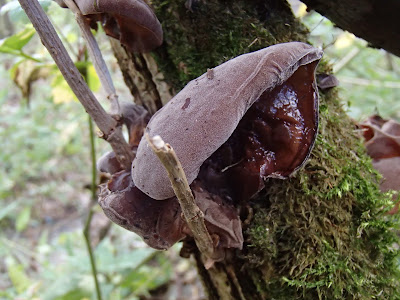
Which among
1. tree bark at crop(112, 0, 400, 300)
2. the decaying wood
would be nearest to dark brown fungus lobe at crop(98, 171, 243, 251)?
tree bark at crop(112, 0, 400, 300)

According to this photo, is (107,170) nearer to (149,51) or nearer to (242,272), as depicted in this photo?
(149,51)

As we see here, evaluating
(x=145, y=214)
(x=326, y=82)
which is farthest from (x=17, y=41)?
(x=326, y=82)

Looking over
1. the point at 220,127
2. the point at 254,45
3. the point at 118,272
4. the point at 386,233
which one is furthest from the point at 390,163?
the point at 118,272

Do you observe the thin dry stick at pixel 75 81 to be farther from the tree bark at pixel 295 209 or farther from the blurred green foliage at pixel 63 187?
the blurred green foliage at pixel 63 187

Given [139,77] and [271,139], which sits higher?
[139,77]

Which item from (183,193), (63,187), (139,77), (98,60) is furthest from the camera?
(63,187)

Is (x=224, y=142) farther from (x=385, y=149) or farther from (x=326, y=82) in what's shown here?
(x=385, y=149)

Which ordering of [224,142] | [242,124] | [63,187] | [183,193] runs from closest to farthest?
[183,193] < [224,142] < [242,124] < [63,187]
